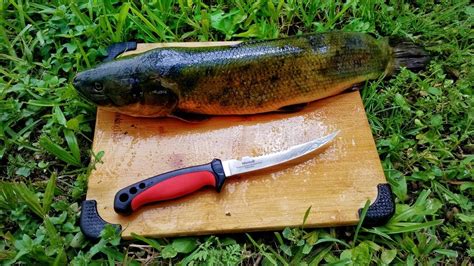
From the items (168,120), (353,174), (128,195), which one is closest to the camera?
(128,195)

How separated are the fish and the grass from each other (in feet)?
0.96

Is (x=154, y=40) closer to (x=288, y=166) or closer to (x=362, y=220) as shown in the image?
(x=288, y=166)

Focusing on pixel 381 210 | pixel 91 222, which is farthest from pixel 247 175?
pixel 91 222

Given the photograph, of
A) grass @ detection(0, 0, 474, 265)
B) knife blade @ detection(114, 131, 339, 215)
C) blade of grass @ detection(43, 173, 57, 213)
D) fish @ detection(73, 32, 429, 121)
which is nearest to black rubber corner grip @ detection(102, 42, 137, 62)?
grass @ detection(0, 0, 474, 265)

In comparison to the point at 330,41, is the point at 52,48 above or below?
below

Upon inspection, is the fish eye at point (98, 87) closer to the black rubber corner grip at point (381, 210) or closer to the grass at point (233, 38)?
the grass at point (233, 38)

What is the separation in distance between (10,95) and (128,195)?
1228 mm

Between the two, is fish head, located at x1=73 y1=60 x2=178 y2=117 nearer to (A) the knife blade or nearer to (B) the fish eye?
(B) the fish eye

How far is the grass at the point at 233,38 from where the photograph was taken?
99.0 inches

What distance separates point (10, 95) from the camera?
3.09m

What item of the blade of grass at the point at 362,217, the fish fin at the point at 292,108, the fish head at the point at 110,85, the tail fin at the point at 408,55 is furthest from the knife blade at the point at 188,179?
the tail fin at the point at 408,55

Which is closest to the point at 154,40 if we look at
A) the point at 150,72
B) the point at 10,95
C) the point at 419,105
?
the point at 150,72

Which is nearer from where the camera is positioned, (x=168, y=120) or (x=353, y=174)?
(x=353, y=174)

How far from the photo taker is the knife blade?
2436 mm
